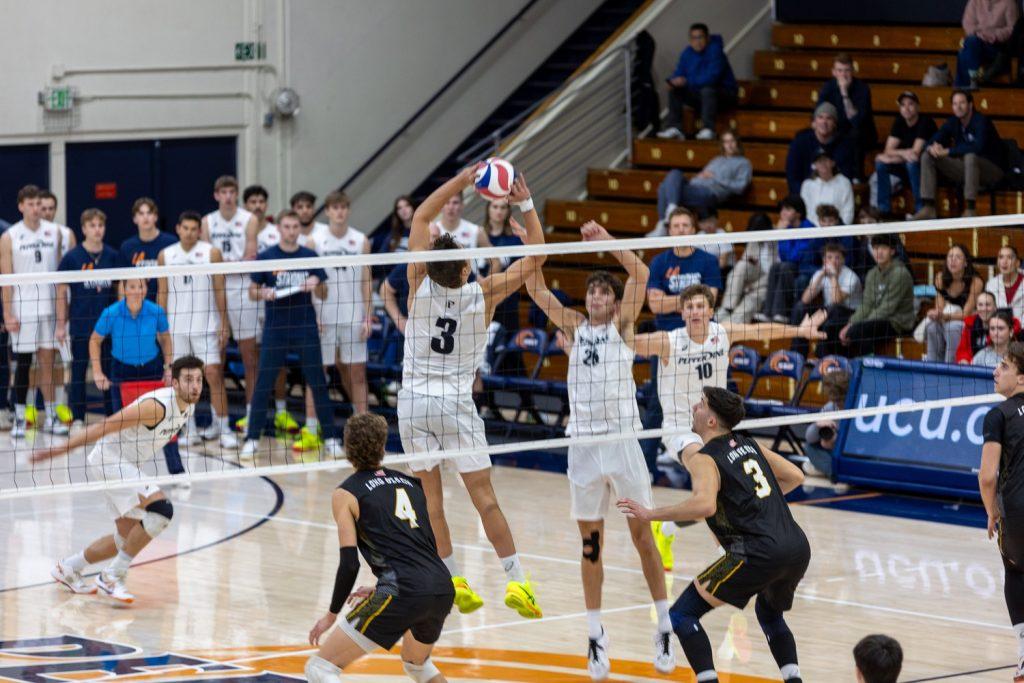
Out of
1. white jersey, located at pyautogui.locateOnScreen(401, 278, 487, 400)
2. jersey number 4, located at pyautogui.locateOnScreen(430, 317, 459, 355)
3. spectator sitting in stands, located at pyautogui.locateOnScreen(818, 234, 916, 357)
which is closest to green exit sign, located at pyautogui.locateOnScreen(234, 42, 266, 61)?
spectator sitting in stands, located at pyautogui.locateOnScreen(818, 234, 916, 357)

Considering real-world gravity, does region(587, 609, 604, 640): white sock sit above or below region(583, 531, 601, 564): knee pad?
below

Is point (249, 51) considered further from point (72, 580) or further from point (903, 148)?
point (72, 580)

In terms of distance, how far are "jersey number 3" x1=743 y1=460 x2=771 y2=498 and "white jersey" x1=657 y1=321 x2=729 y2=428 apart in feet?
8.99

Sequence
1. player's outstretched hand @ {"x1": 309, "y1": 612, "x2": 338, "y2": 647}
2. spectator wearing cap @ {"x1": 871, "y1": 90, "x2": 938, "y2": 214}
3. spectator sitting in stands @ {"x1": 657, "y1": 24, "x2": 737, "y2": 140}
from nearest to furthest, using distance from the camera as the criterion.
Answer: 1. player's outstretched hand @ {"x1": 309, "y1": 612, "x2": 338, "y2": 647}
2. spectator wearing cap @ {"x1": 871, "y1": 90, "x2": 938, "y2": 214}
3. spectator sitting in stands @ {"x1": 657, "y1": 24, "x2": 737, "y2": 140}

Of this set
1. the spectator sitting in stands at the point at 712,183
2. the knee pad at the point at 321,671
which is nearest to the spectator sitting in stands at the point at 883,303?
the spectator sitting in stands at the point at 712,183

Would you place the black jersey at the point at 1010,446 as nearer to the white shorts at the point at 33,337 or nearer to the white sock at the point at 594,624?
the white sock at the point at 594,624

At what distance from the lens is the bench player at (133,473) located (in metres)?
10.7

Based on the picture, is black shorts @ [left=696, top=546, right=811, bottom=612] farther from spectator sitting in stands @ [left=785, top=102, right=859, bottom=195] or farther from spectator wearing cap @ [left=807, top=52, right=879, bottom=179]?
spectator wearing cap @ [left=807, top=52, right=879, bottom=179]

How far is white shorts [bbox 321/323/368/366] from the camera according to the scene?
626 inches

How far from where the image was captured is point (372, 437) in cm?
805

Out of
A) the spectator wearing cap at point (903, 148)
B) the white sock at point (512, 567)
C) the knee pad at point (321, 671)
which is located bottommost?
the knee pad at point (321, 671)

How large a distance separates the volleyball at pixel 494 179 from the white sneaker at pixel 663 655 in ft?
8.68

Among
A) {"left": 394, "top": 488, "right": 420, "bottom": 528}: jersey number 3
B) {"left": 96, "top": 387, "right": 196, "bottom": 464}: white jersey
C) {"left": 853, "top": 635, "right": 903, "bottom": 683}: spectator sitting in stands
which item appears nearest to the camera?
{"left": 853, "top": 635, "right": 903, "bottom": 683}: spectator sitting in stands

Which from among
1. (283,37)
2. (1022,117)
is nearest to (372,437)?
(1022,117)
